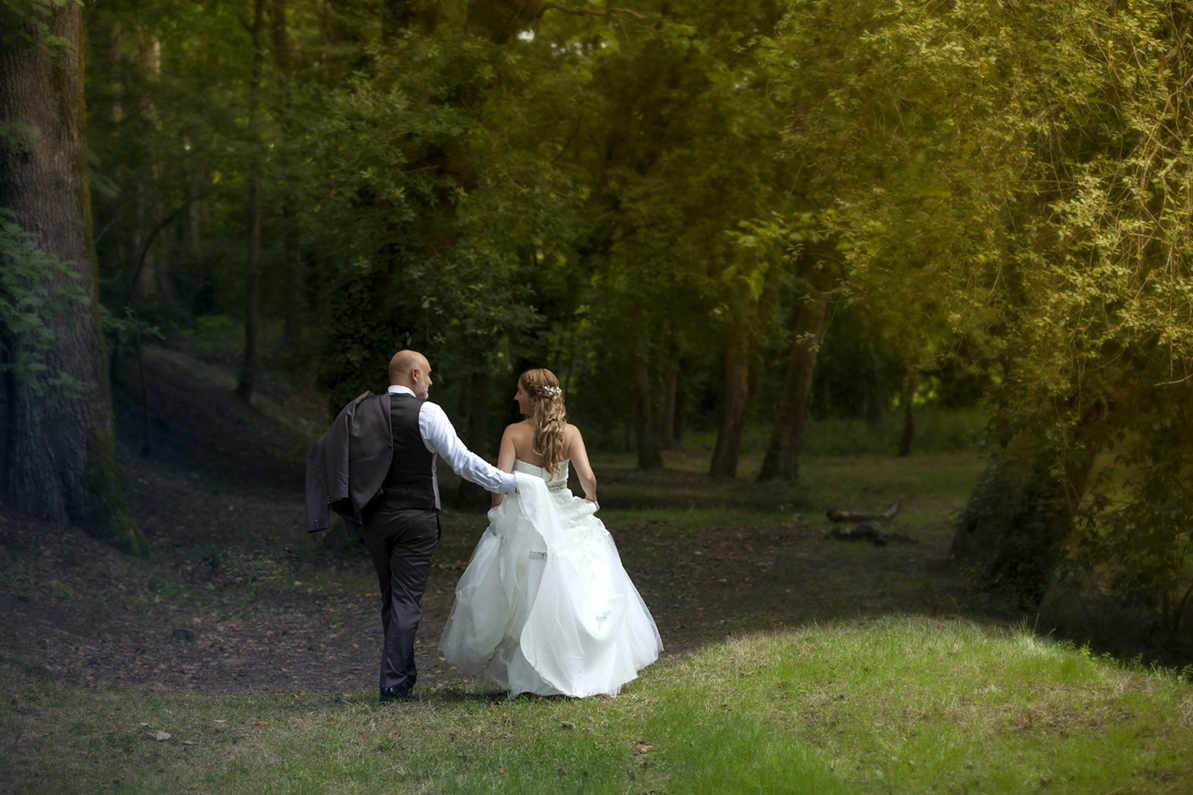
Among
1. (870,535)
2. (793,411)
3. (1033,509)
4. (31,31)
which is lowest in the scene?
(870,535)

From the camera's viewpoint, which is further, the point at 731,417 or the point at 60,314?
the point at 731,417

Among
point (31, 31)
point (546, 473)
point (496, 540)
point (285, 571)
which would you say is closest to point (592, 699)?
point (496, 540)

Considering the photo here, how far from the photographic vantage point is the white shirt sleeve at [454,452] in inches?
231

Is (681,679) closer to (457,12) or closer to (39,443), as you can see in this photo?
(39,443)

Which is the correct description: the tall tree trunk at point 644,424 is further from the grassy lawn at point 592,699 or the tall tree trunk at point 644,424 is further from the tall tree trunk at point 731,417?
the grassy lawn at point 592,699

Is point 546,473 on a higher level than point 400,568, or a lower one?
higher

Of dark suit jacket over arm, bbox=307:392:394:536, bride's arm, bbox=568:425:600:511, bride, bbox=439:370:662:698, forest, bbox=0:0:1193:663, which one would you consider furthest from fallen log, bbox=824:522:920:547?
dark suit jacket over arm, bbox=307:392:394:536

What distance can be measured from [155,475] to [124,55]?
752cm

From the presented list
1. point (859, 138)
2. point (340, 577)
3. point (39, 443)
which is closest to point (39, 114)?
point (39, 443)

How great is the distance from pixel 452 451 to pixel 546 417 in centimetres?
62

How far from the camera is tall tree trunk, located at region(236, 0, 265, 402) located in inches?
650

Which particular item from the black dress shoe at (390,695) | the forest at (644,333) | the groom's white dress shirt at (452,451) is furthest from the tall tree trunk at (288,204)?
the black dress shoe at (390,695)

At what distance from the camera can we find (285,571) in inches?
468

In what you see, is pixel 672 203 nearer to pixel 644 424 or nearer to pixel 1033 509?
pixel 1033 509
